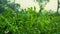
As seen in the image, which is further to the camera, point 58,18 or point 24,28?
point 58,18

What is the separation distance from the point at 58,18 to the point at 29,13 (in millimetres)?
276

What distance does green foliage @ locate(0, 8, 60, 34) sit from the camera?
1604 millimetres

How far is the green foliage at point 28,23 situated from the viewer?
5.26ft

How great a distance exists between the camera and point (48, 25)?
5.62ft

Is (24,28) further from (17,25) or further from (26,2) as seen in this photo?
(26,2)

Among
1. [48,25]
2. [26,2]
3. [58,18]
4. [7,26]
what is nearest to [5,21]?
[7,26]

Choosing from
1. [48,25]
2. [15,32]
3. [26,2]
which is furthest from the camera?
[26,2]

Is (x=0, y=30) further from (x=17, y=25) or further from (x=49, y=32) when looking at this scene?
(x=49, y=32)

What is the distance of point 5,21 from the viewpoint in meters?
1.60

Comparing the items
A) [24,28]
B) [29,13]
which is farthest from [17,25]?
[29,13]

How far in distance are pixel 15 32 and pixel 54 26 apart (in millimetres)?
361

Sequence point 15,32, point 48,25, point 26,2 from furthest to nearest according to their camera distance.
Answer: point 26,2 → point 48,25 → point 15,32

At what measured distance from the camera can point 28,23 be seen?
5.39ft

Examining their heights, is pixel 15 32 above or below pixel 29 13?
below
